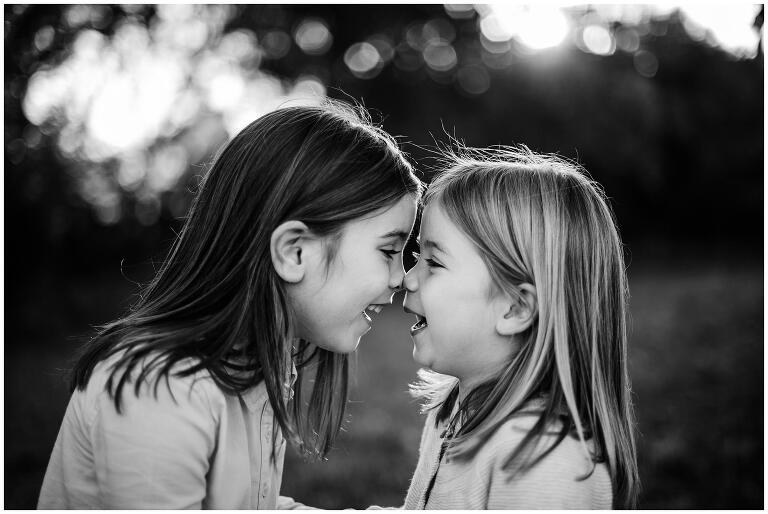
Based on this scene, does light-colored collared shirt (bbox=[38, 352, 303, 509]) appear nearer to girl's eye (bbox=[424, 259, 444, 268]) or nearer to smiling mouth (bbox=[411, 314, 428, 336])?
smiling mouth (bbox=[411, 314, 428, 336])

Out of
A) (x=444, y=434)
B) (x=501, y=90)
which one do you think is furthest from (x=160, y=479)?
(x=501, y=90)

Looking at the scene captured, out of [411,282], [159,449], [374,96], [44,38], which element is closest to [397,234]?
[411,282]

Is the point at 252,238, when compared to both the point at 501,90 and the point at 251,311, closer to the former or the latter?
the point at 251,311

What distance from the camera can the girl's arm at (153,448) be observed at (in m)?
1.71

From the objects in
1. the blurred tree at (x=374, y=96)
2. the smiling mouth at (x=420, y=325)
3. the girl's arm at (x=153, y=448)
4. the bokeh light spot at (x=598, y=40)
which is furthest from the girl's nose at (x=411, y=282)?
the bokeh light spot at (x=598, y=40)

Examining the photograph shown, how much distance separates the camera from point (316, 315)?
2156mm

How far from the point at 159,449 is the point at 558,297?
1.20 metres

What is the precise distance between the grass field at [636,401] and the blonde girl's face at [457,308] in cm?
67

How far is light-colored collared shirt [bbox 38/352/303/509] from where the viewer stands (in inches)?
67.4

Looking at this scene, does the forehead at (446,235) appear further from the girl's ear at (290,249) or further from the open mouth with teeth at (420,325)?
the girl's ear at (290,249)

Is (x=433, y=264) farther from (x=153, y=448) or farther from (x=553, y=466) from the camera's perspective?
(x=153, y=448)

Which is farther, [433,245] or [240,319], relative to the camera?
[433,245]

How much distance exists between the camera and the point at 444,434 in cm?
221

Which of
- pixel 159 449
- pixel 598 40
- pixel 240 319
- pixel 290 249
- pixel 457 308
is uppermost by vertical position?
pixel 598 40
